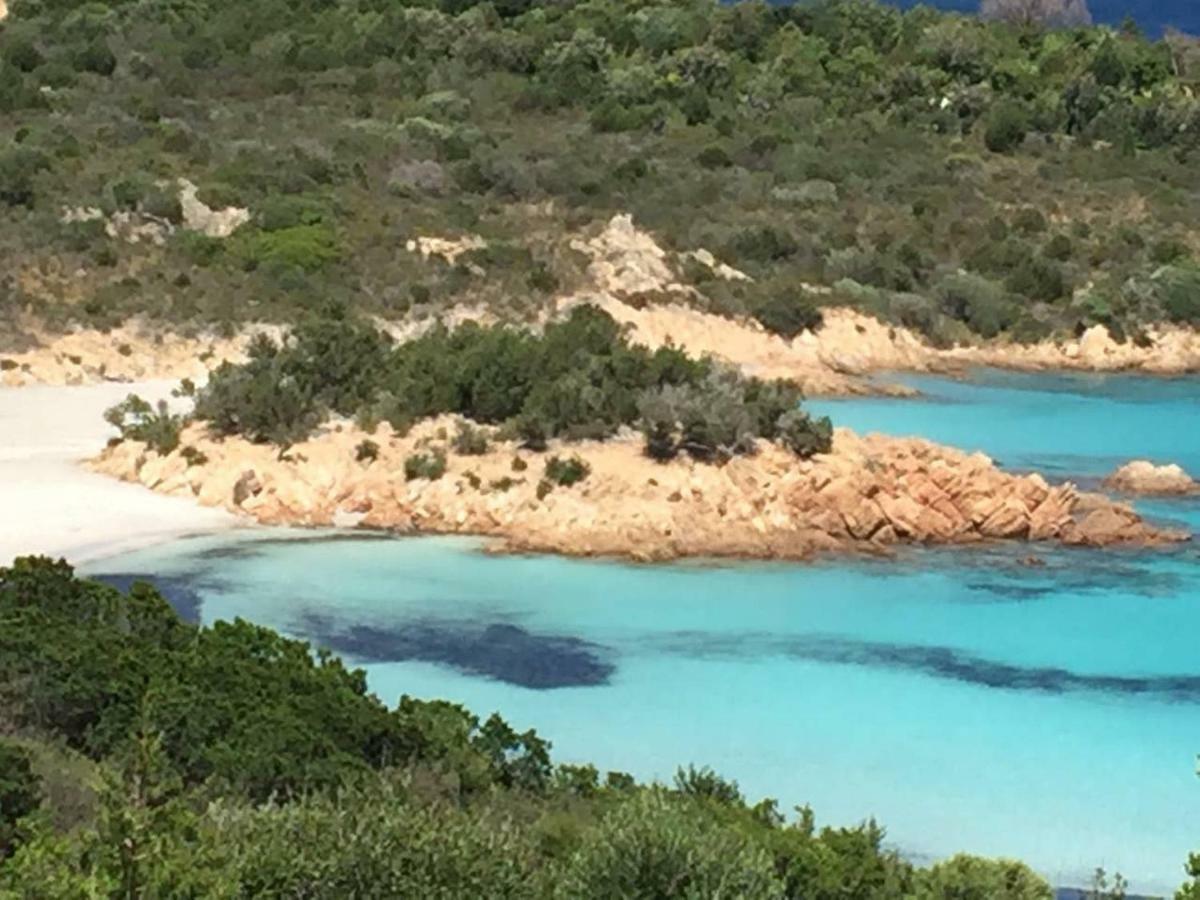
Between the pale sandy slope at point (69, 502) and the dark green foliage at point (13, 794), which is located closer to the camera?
the dark green foliage at point (13, 794)

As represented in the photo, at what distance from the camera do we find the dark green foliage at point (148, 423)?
61.3 ft

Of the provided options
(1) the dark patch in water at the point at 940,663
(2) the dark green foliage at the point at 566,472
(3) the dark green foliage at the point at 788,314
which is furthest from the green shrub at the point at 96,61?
(1) the dark patch in water at the point at 940,663

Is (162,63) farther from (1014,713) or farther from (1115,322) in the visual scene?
(1014,713)

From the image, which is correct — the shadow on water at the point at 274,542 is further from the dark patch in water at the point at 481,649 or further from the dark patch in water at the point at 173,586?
the dark patch in water at the point at 481,649

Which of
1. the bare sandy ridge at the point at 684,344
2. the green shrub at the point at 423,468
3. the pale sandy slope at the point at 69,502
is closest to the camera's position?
the pale sandy slope at the point at 69,502

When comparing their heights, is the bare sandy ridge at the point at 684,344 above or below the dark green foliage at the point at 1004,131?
below

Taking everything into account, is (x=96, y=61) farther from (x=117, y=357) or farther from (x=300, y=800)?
(x=300, y=800)

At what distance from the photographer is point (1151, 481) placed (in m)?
20.7

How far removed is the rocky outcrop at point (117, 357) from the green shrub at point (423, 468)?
7.76 meters

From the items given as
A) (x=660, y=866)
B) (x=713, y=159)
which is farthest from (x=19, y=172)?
(x=660, y=866)

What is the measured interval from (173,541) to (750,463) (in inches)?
230

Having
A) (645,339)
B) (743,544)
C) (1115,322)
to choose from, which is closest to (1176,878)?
(743,544)

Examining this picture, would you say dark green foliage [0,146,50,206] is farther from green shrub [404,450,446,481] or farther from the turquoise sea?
the turquoise sea

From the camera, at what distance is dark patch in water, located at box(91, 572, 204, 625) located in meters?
13.8
